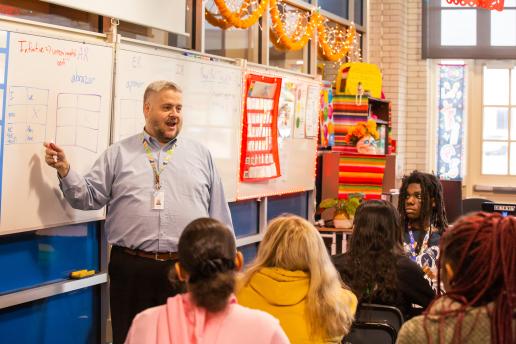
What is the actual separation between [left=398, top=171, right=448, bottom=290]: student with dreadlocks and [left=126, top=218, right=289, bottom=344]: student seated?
2.57 m

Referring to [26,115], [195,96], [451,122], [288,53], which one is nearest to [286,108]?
[288,53]

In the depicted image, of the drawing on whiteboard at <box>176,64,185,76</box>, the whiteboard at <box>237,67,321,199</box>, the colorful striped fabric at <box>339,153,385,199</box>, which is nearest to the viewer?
the drawing on whiteboard at <box>176,64,185,76</box>

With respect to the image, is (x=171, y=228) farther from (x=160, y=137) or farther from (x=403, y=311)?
(x=403, y=311)

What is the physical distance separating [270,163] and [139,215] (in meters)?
2.71

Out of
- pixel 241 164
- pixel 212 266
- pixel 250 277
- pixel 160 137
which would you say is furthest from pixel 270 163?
pixel 212 266

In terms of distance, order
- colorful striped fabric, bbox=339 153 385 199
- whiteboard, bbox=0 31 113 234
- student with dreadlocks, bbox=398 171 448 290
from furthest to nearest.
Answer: colorful striped fabric, bbox=339 153 385 199 → student with dreadlocks, bbox=398 171 448 290 → whiteboard, bbox=0 31 113 234

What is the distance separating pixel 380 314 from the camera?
348 cm

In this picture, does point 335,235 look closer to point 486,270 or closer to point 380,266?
point 380,266

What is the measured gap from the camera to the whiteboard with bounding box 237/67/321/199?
6.61 meters

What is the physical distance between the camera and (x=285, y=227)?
282 cm

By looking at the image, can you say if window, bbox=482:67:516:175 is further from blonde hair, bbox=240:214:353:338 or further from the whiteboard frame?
blonde hair, bbox=240:214:353:338

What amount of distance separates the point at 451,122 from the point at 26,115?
806cm

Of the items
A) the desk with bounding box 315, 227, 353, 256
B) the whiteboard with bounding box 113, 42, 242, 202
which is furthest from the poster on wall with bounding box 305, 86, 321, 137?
the whiteboard with bounding box 113, 42, 242, 202

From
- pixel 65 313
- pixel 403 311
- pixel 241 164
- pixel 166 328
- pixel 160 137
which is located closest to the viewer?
pixel 166 328
